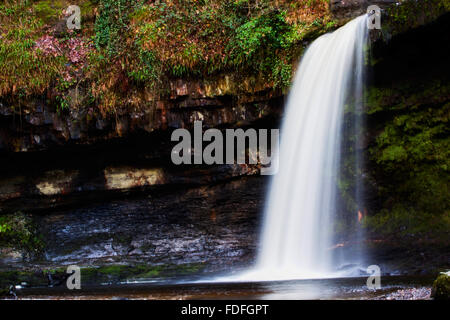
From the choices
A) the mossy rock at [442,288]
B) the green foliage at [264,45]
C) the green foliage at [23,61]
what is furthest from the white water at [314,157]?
the green foliage at [23,61]

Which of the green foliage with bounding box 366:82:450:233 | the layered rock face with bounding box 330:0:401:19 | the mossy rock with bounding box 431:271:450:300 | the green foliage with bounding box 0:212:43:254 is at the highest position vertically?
the layered rock face with bounding box 330:0:401:19

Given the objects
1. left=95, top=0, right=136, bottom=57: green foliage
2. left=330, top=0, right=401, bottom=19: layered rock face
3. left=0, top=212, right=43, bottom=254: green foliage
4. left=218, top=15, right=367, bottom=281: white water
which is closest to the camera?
left=218, top=15, right=367, bottom=281: white water

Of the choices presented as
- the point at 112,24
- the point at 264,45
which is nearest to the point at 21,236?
the point at 112,24

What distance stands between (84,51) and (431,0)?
7.77 meters

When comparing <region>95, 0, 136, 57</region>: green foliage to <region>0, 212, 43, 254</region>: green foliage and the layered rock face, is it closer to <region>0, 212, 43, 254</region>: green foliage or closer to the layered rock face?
<region>0, 212, 43, 254</region>: green foliage

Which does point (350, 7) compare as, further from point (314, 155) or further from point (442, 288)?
point (442, 288)

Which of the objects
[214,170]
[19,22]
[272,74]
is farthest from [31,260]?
[272,74]

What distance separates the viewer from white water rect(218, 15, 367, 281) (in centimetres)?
818

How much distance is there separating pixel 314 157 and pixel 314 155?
0.13 feet

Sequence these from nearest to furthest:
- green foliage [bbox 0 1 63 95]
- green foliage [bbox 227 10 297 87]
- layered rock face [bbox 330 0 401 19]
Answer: green foliage [bbox 227 10 297 87] → layered rock face [bbox 330 0 401 19] → green foliage [bbox 0 1 63 95]

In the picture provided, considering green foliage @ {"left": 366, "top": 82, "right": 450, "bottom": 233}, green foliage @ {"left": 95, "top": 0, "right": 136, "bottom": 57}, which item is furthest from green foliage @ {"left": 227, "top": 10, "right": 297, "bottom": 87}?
green foliage @ {"left": 95, "top": 0, "right": 136, "bottom": 57}

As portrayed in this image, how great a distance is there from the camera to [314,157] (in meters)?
8.51

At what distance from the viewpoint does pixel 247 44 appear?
9.47m
